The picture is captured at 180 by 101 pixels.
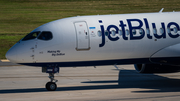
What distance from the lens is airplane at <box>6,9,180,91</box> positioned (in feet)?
55.4

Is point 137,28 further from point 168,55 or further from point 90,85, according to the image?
point 90,85

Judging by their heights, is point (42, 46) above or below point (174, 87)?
above

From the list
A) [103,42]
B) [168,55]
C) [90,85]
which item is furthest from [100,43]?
[168,55]

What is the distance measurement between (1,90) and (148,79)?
9.26 metres

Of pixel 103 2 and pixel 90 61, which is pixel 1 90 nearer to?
pixel 90 61

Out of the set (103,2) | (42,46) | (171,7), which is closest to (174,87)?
(42,46)

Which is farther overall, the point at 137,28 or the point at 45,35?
the point at 137,28

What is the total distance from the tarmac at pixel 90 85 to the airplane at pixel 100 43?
52.8 inches

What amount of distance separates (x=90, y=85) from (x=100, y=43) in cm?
306

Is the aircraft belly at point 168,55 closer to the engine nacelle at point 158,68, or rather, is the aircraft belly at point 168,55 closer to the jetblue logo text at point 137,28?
the jetblue logo text at point 137,28

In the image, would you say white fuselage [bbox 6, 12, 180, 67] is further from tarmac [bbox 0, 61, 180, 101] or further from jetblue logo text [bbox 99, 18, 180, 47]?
tarmac [bbox 0, 61, 180, 101]

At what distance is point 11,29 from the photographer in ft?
162

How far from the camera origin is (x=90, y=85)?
757 inches

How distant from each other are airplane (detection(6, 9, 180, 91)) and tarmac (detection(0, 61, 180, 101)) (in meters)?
1.34
